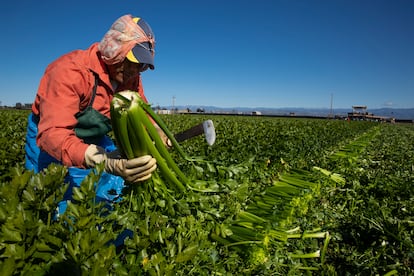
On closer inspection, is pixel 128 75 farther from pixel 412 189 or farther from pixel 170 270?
pixel 412 189

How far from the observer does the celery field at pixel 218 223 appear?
115 cm

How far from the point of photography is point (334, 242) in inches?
131

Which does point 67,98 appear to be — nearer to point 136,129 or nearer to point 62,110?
point 62,110

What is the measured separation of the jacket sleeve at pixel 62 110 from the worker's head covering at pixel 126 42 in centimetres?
26

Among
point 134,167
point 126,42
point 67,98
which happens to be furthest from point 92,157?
point 126,42

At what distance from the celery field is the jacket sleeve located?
0.39 m

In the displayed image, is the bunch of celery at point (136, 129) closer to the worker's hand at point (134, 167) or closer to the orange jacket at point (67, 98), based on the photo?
the worker's hand at point (134, 167)

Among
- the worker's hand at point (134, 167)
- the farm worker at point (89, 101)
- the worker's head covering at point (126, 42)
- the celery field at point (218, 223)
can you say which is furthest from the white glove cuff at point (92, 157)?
the worker's head covering at point (126, 42)

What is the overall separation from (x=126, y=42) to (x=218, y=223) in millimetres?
1566

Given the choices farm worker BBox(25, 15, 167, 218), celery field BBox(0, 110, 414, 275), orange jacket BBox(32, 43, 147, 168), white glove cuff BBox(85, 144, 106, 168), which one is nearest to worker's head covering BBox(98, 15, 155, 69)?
farm worker BBox(25, 15, 167, 218)

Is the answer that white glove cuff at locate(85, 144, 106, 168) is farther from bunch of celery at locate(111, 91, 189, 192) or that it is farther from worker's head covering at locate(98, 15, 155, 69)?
worker's head covering at locate(98, 15, 155, 69)

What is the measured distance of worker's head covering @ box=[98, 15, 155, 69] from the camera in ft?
7.44

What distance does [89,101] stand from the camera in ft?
8.33

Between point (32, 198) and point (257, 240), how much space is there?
2073 mm
